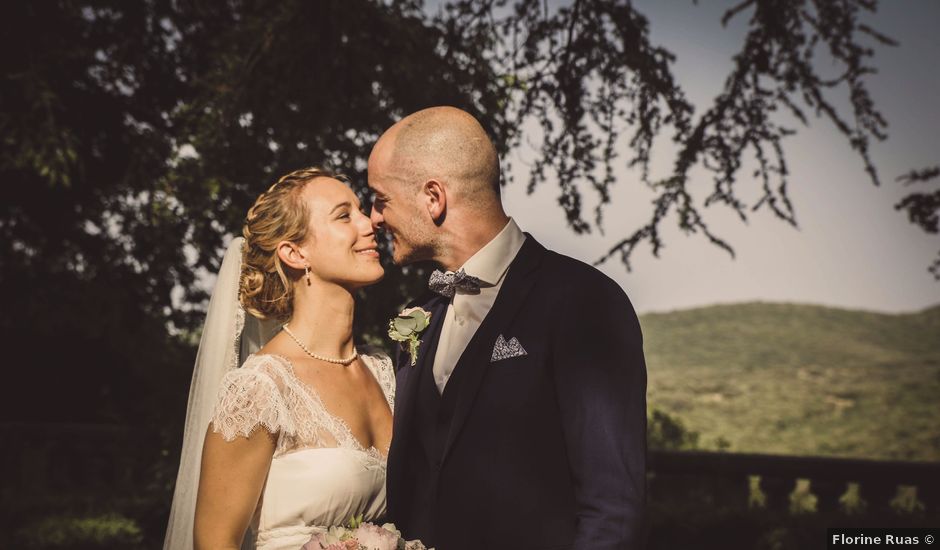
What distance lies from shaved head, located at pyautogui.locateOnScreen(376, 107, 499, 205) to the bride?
86 cm

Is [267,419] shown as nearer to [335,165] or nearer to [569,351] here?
[569,351]

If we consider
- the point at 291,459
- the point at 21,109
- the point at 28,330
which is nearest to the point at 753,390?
the point at 28,330

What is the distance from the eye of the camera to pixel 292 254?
3.95 metres

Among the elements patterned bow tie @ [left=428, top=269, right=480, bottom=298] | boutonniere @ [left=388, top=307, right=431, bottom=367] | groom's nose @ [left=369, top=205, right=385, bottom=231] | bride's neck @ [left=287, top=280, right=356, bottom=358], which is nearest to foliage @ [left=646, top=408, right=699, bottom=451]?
bride's neck @ [left=287, top=280, right=356, bottom=358]

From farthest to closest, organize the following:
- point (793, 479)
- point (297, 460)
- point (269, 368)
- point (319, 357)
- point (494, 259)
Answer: point (793, 479) < point (319, 357) < point (269, 368) < point (297, 460) < point (494, 259)

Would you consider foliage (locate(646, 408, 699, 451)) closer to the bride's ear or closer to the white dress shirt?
the bride's ear

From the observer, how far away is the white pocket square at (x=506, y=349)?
271 centimetres

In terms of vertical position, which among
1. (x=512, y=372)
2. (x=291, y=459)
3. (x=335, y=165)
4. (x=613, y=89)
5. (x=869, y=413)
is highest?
(x=613, y=89)

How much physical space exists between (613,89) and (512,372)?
178 inches

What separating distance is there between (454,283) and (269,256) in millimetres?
1333

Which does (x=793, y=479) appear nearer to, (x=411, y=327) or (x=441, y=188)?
(x=411, y=327)

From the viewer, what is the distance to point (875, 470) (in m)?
7.73

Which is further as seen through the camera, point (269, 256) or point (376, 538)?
point (269, 256)

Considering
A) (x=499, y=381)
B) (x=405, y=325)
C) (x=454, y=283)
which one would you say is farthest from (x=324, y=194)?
(x=499, y=381)
